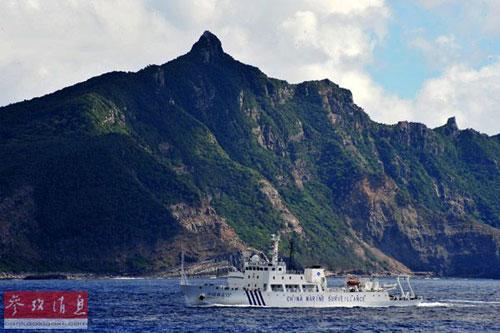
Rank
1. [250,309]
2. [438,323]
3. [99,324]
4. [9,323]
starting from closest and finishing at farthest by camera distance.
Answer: [9,323]
[99,324]
[438,323]
[250,309]

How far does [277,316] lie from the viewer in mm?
184125

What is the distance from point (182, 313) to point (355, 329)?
1506 inches

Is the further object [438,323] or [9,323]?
[438,323]

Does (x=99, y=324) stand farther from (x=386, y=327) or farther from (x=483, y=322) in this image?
(x=483, y=322)

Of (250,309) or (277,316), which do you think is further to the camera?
(250,309)

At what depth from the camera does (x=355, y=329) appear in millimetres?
167375

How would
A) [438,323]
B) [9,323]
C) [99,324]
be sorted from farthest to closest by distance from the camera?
[438,323]
[99,324]
[9,323]

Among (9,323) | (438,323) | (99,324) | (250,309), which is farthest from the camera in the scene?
(250,309)

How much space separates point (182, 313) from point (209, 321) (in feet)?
63.2

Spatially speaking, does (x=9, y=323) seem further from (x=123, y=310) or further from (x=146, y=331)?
(x=123, y=310)

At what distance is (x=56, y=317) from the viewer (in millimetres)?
162375

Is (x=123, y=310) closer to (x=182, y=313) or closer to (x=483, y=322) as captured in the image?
(x=182, y=313)

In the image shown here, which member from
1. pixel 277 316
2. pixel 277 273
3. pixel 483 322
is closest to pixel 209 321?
pixel 277 316

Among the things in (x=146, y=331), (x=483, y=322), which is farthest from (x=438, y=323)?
(x=146, y=331)
